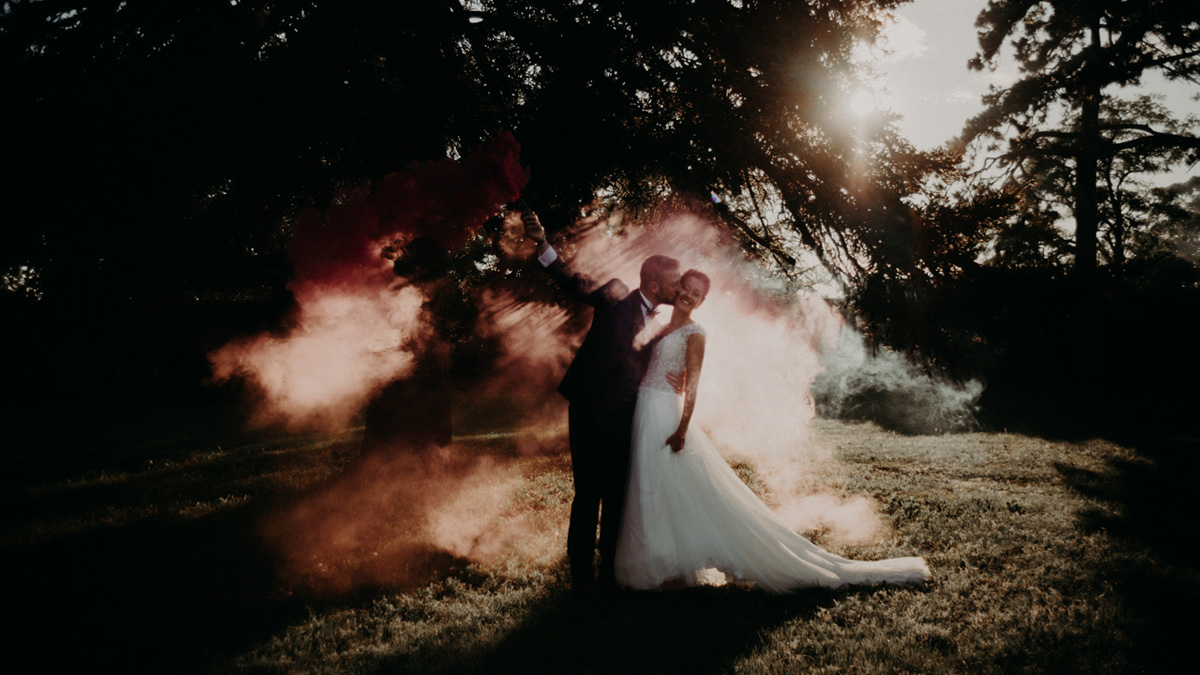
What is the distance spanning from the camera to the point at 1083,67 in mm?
18484

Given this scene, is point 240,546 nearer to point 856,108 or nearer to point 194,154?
point 194,154

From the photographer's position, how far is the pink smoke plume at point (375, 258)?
20.7 feet

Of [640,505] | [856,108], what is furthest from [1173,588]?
[856,108]

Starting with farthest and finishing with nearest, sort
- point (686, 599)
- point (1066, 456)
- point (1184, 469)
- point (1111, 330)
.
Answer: point (1111, 330)
point (1066, 456)
point (1184, 469)
point (686, 599)

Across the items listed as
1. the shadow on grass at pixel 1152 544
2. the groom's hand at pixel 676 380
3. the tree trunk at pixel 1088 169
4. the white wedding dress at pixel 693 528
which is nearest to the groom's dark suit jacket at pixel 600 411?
the white wedding dress at pixel 693 528

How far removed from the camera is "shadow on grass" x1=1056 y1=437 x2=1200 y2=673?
3.82m

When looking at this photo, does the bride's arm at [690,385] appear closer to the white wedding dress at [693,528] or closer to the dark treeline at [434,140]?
the white wedding dress at [693,528]

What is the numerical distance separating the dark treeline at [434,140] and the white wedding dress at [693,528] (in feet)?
11.1

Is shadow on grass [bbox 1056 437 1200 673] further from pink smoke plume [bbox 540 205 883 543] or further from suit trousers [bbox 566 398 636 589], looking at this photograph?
suit trousers [bbox 566 398 636 589]

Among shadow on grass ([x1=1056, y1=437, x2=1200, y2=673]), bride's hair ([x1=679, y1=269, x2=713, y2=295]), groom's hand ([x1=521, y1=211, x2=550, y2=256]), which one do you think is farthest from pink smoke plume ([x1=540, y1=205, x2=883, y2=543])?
groom's hand ([x1=521, y1=211, x2=550, y2=256])

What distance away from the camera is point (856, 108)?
740 cm

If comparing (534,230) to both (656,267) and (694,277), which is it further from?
(694,277)

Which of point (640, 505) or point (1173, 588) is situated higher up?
point (640, 505)

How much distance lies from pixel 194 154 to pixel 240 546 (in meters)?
3.92
